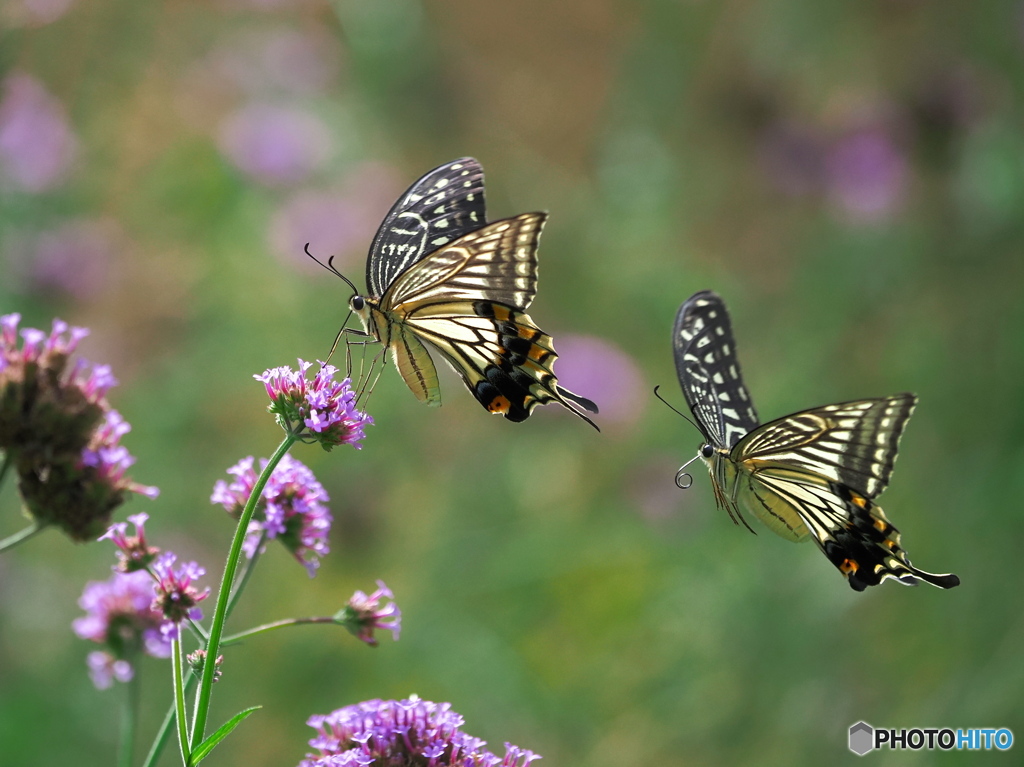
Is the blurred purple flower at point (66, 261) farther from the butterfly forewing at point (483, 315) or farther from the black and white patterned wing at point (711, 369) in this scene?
the black and white patterned wing at point (711, 369)

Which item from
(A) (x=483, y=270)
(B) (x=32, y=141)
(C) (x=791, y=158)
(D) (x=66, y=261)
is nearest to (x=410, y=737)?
(A) (x=483, y=270)

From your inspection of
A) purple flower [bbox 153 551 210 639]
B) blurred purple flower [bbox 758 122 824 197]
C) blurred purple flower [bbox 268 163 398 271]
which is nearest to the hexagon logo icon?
blurred purple flower [bbox 758 122 824 197]

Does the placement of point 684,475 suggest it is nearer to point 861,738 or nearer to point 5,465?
point 861,738

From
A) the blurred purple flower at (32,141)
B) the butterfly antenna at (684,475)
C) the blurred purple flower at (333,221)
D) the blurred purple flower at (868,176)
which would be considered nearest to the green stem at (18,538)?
the butterfly antenna at (684,475)

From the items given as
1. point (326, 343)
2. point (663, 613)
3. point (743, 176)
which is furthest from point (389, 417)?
point (743, 176)

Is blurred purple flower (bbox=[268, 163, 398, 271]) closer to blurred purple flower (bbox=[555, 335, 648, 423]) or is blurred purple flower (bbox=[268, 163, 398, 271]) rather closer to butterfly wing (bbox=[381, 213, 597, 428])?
blurred purple flower (bbox=[555, 335, 648, 423])

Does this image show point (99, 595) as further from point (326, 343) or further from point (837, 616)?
point (326, 343)

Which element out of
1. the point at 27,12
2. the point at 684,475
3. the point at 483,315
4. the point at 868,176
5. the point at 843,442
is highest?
the point at 868,176
